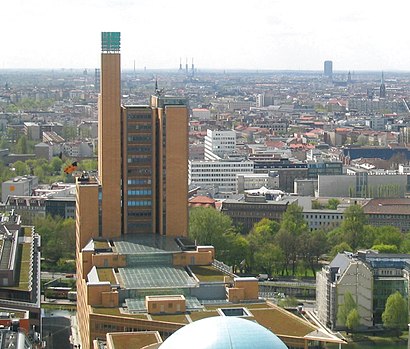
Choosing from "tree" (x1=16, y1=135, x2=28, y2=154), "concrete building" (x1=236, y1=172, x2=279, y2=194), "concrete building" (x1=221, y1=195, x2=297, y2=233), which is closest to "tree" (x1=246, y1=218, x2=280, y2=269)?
"concrete building" (x1=221, y1=195, x2=297, y2=233)

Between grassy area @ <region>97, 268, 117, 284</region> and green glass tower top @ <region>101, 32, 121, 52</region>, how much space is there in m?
11.2

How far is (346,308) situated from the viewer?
4750 cm

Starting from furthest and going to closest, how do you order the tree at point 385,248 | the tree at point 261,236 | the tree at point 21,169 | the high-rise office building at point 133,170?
the tree at point 21,169, the tree at point 261,236, the tree at point 385,248, the high-rise office building at point 133,170

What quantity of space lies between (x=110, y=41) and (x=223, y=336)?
23.2 metres

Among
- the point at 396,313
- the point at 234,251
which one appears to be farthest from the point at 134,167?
the point at 234,251

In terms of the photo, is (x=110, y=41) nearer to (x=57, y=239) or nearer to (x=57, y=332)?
(x=57, y=332)

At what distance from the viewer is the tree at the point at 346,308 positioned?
1869 inches

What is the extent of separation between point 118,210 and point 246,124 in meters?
105

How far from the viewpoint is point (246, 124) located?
150m

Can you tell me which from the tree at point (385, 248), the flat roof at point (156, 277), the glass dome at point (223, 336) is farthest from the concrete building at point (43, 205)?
the glass dome at point (223, 336)

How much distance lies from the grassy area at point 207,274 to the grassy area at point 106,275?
3.18 meters

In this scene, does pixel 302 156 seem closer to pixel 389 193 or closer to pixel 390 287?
pixel 389 193

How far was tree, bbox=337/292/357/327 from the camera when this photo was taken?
4747cm

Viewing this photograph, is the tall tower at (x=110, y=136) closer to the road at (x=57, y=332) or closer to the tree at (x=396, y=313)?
the road at (x=57, y=332)
